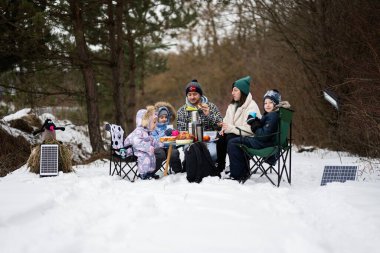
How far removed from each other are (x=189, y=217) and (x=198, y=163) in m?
2.16

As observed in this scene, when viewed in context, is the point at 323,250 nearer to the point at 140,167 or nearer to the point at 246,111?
the point at 246,111

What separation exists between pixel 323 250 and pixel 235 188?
2250 millimetres

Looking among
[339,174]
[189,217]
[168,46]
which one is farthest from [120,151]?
[168,46]

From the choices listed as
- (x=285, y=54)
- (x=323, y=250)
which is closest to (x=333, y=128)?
(x=285, y=54)

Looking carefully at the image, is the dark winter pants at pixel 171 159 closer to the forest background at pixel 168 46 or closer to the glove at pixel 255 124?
the glove at pixel 255 124

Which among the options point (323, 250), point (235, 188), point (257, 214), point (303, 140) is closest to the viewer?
point (323, 250)

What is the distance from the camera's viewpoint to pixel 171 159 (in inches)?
→ 286

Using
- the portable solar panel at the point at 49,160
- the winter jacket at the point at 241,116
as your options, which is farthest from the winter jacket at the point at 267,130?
the portable solar panel at the point at 49,160

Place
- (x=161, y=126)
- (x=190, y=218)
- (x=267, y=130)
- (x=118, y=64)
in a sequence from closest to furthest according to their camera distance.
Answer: (x=190, y=218) → (x=267, y=130) → (x=161, y=126) → (x=118, y=64)

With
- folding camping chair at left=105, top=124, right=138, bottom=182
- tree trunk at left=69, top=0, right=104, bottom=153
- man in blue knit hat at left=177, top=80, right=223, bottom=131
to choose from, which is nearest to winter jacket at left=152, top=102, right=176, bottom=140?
folding camping chair at left=105, top=124, right=138, bottom=182

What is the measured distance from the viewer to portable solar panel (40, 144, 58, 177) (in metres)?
7.09

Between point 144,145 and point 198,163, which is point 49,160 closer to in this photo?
point 144,145

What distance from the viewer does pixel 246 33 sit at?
24.2 m

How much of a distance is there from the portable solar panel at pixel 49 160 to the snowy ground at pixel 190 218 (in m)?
1.15
